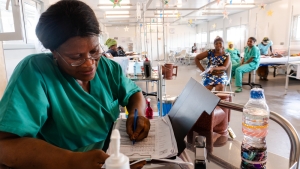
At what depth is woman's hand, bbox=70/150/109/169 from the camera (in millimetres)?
456

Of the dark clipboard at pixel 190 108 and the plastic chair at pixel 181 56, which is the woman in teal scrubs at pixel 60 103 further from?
the plastic chair at pixel 181 56

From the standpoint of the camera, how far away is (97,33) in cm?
68

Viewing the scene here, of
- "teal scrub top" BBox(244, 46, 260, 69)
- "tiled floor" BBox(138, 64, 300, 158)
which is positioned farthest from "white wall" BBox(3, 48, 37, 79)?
"teal scrub top" BBox(244, 46, 260, 69)

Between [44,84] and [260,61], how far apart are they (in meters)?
4.97

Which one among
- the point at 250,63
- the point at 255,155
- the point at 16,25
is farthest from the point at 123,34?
the point at 255,155

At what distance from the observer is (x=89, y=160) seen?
1.52ft

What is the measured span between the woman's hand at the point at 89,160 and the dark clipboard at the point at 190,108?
0.27m

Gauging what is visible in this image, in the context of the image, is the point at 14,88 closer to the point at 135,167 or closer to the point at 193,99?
the point at 135,167

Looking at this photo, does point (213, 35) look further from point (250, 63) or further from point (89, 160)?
point (89, 160)

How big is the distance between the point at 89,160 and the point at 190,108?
36 centimetres

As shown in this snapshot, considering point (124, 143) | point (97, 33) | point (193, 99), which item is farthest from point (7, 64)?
point (193, 99)

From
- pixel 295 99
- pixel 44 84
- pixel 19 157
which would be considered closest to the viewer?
pixel 19 157

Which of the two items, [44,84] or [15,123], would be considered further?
[44,84]

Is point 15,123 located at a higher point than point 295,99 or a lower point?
higher
